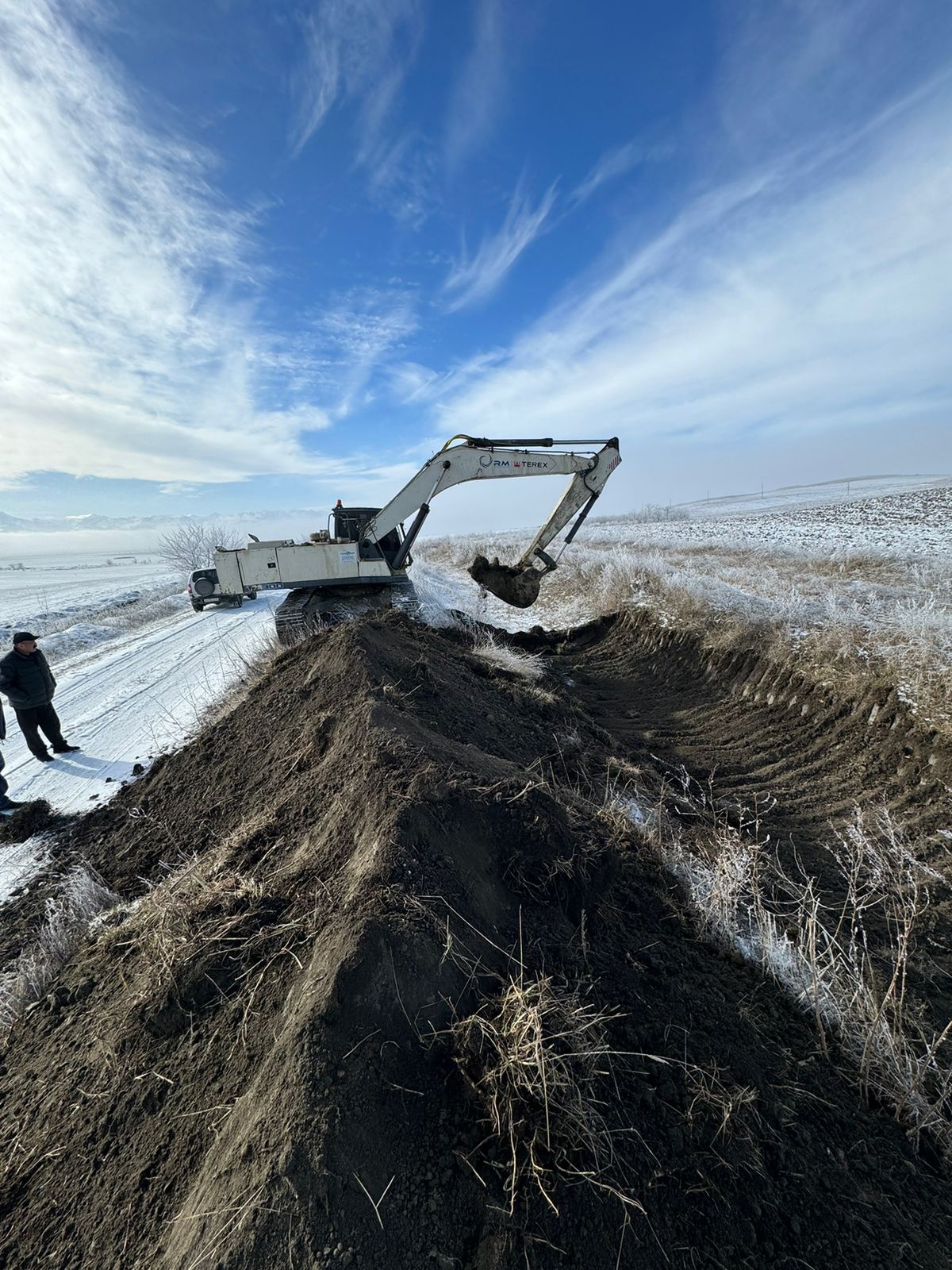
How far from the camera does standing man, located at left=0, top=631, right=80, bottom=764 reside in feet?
21.8

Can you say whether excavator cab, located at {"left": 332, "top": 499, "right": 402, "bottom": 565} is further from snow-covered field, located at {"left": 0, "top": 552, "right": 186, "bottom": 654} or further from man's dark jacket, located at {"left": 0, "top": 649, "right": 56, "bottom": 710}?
snow-covered field, located at {"left": 0, "top": 552, "right": 186, "bottom": 654}

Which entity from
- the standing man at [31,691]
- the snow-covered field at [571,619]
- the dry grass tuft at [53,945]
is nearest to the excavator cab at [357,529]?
the snow-covered field at [571,619]

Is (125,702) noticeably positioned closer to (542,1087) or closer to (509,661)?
(509,661)

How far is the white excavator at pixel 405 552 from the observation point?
10.9m

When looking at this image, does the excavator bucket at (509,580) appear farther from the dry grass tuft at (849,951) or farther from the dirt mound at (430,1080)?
the dirt mound at (430,1080)

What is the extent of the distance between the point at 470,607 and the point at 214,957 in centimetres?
1488

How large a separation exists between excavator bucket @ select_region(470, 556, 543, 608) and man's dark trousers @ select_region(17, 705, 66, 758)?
714cm

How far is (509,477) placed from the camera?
11.4 metres

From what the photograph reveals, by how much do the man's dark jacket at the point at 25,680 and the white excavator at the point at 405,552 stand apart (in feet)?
13.1

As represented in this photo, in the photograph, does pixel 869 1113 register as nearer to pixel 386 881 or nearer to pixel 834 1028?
pixel 834 1028

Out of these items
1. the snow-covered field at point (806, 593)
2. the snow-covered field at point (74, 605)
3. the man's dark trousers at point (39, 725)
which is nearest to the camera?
the man's dark trousers at point (39, 725)

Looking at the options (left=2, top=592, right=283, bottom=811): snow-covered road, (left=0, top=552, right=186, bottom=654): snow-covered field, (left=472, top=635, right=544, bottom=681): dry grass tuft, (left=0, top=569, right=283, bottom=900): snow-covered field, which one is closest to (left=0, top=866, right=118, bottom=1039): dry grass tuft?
(left=0, top=569, right=283, bottom=900): snow-covered field

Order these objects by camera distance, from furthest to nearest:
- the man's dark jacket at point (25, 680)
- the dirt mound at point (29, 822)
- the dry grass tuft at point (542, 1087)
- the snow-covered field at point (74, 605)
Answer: the snow-covered field at point (74, 605), the man's dark jacket at point (25, 680), the dirt mound at point (29, 822), the dry grass tuft at point (542, 1087)

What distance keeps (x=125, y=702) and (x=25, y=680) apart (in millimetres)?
2520
